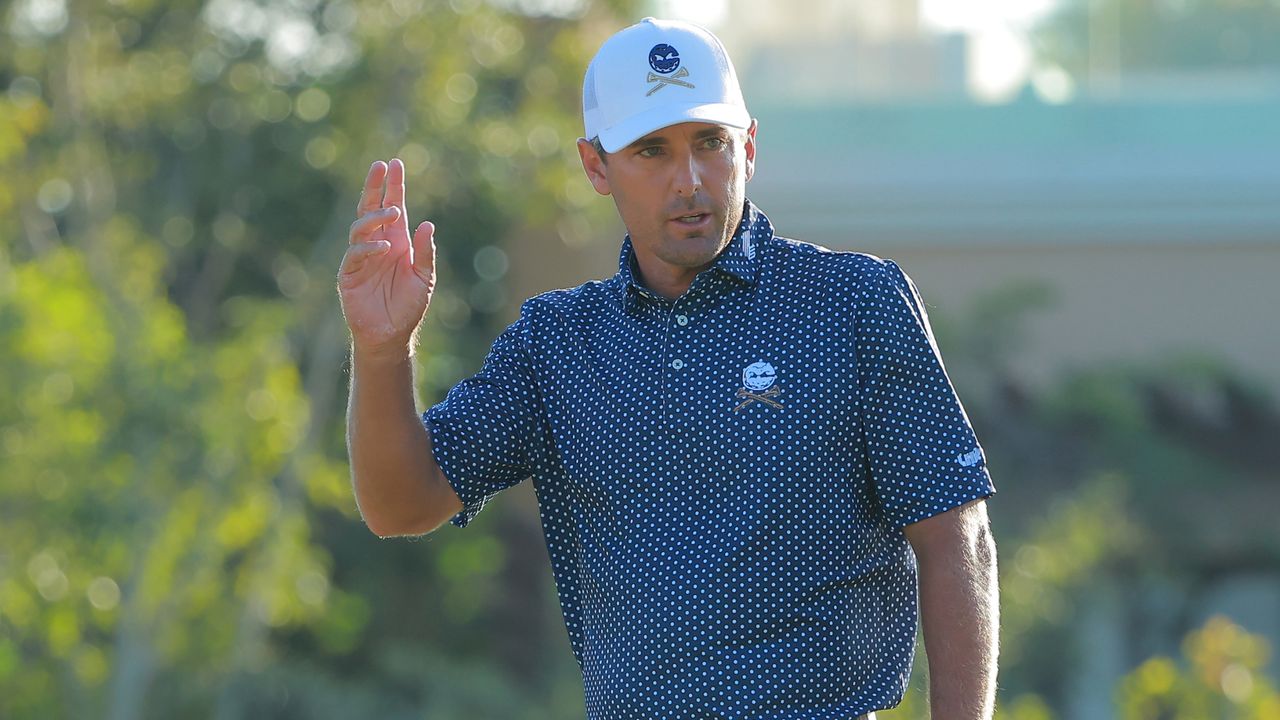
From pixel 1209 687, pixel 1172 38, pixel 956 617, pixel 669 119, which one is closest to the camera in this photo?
pixel 956 617

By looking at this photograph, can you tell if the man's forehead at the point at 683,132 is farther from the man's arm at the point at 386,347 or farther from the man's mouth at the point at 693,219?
the man's arm at the point at 386,347

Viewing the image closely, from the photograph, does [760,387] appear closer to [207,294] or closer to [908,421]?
[908,421]

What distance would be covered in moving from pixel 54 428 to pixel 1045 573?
530 cm

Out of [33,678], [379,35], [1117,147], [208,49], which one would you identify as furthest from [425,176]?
[1117,147]

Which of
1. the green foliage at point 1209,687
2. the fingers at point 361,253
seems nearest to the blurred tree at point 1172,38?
the green foliage at point 1209,687

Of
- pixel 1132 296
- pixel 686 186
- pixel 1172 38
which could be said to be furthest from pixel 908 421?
pixel 1172 38

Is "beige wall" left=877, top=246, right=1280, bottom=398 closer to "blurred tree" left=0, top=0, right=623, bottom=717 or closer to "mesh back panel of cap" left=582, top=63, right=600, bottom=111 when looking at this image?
"blurred tree" left=0, top=0, right=623, bottom=717

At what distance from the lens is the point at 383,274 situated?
8.79 ft

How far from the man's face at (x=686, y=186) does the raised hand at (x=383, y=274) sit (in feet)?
0.97

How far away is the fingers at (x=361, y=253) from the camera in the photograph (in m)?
2.65

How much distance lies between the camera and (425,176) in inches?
420

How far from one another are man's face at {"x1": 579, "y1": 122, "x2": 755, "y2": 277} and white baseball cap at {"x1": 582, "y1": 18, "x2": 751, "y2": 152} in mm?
25

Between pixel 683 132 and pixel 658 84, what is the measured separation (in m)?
0.07

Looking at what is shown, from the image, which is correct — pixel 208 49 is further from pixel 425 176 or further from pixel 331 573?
pixel 331 573
